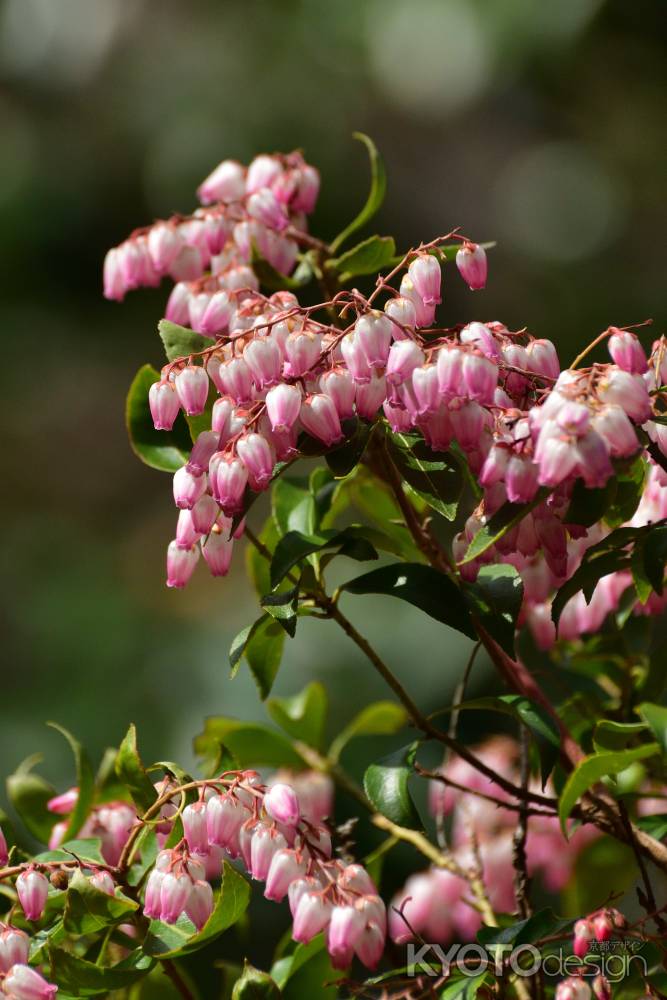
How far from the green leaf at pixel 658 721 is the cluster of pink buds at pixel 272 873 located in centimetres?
17

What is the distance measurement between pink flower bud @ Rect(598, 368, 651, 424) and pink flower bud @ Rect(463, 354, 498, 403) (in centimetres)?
5

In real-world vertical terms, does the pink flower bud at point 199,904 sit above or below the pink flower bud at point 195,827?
below

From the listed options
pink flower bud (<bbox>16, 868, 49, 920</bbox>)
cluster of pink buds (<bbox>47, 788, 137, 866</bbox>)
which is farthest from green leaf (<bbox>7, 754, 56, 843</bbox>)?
pink flower bud (<bbox>16, 868, 49, 920</bbox>)

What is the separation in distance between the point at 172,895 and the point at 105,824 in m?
0.19

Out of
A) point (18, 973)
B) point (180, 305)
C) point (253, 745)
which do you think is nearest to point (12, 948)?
point (18, 973)

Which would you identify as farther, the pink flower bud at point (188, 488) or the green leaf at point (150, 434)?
the green leaf at point (150, 434)

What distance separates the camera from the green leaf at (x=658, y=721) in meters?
0.68

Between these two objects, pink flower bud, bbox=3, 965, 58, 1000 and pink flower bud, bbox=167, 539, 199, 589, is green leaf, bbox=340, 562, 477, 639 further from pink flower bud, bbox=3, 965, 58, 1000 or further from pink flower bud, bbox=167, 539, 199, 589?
pink flower bud, bbox=3, 965, 58, 1000

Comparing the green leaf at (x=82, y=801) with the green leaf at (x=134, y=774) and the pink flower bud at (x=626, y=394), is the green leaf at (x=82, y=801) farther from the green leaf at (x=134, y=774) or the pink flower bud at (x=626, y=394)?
the pink flower bud at (x=626, y=394)

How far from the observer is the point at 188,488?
2.26 feet

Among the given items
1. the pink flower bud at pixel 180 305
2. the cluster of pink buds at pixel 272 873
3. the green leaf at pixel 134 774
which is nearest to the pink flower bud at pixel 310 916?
the cluster of pink buds at pixel 272 873

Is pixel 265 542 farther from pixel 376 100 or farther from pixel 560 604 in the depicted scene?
pixel 376 100

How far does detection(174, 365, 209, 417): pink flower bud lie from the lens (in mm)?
702

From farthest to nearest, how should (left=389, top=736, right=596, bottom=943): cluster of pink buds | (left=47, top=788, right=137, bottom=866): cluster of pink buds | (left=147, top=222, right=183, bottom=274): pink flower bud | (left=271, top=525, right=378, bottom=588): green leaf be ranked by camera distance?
1. (left=389, top=736, right=596, bottom=943): cluster of pink buds
2. (left=147, top=222, right=183, bottom=274): pink flower bud
3. (left=47, top=788, right=137, bottom=866): cluster of pink buds
4. (left=271, top=525, right=378, bottom=588): green leaf
